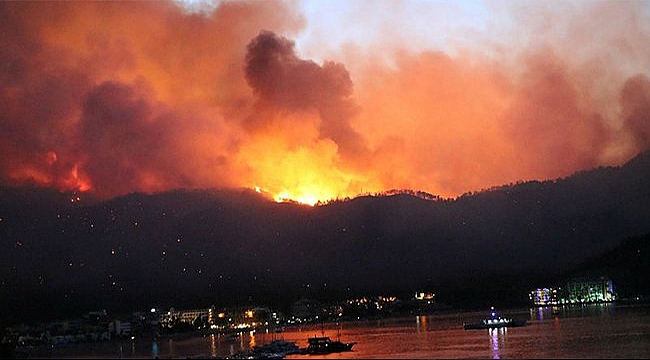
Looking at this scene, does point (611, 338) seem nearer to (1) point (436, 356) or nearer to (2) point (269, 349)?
(1) point (436, 356)

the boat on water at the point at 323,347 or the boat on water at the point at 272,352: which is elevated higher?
the boat on water at the point at 272,352

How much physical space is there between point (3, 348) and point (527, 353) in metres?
63.2

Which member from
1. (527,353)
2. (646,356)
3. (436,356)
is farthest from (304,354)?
(646,356)

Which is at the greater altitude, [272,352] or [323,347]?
[272,352]

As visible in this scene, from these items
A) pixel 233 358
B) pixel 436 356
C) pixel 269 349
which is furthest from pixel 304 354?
pixel 436 356

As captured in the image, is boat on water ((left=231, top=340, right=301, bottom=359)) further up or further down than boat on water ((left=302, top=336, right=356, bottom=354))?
further up

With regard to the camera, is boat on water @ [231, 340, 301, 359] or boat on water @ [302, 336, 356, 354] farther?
boat on water @ [302, 336, 356, 354]

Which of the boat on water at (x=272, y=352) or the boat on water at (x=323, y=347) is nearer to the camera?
the boat on water at (x=272, y=352)

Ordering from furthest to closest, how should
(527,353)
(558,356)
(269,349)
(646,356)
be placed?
(269,349), (527,353), (558,356), (646,356)

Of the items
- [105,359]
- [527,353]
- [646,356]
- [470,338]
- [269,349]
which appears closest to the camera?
[646,356]

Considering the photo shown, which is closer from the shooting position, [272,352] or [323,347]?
[272,352]

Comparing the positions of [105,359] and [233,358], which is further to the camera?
[105,359]

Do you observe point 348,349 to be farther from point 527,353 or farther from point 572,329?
point 572,329

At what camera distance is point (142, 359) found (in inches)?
4459
